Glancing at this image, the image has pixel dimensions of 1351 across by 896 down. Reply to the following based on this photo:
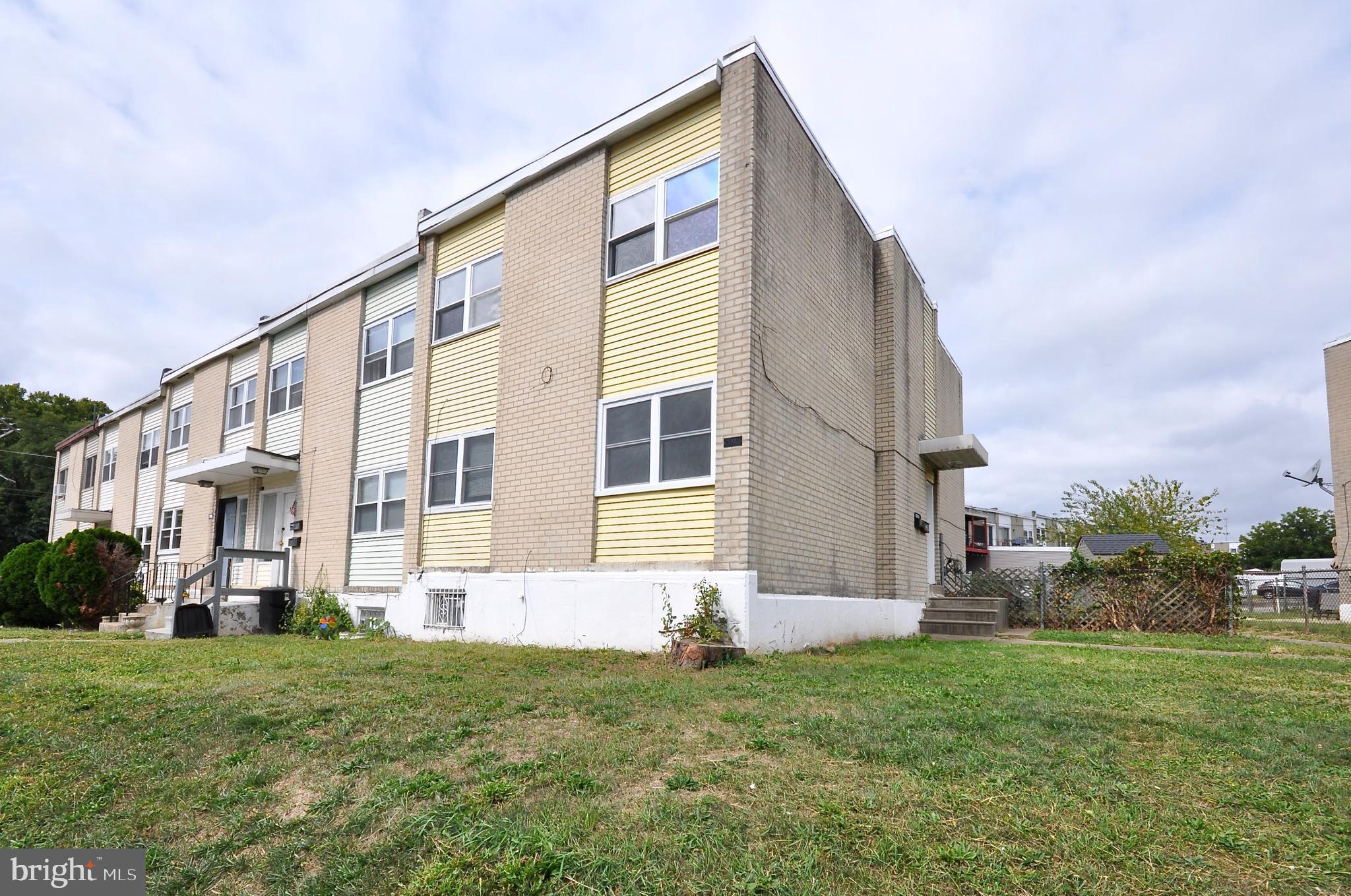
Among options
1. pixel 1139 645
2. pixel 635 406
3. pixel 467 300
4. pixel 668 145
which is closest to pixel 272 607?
pixel 467 300

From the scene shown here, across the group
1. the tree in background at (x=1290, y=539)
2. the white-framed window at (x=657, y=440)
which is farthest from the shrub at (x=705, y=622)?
the tree in background at (x=1290, y=539)

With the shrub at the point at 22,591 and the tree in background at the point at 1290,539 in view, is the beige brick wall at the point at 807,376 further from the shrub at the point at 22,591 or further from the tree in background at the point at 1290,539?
the tree in background at the point at 1290,539

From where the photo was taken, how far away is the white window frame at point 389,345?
14.4 meters

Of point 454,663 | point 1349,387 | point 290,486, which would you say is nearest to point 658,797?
point 454,663

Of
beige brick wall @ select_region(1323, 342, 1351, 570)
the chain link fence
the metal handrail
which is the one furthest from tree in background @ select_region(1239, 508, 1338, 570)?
the metal handrail

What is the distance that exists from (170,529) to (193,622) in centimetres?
1000

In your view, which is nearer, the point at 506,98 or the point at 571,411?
the point at 506,98

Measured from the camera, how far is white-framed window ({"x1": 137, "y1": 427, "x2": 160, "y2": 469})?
2383 centimetres

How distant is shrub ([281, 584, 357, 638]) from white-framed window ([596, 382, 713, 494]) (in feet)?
20.4

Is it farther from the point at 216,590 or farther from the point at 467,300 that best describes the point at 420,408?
the point at 216,590

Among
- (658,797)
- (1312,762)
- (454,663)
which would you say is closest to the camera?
(658,797)

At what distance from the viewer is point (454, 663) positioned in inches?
324

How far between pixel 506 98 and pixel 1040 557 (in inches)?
1101

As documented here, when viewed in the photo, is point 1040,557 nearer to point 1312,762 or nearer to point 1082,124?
point 1082,124
